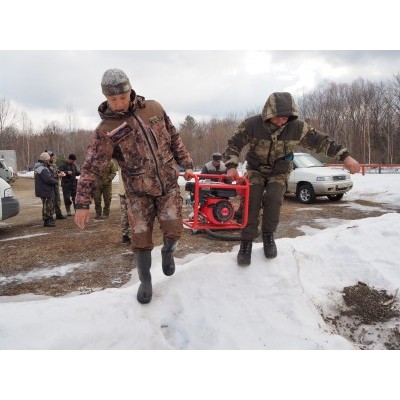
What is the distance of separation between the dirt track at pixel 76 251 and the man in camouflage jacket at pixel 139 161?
1.52 metres

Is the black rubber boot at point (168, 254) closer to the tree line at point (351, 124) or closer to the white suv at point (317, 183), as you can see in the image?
the white suv at point (317, 183)

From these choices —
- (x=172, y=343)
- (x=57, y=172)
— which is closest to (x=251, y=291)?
(x=172, y=343)

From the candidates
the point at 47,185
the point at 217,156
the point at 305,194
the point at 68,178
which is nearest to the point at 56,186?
the point at 47,185

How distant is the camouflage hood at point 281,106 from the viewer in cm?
355

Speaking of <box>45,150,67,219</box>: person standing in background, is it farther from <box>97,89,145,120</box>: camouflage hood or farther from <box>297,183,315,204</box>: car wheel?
<box>297,183,315,204</box>: car wheel

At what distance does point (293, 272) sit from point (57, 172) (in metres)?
8.61

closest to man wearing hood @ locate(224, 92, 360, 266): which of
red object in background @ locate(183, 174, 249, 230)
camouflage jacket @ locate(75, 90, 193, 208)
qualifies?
red object in background @ locate(183, 174, 249, 230)

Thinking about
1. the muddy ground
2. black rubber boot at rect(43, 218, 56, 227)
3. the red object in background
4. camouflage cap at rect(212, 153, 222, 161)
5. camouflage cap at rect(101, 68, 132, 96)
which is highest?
camouflage cap at rect(101, 68, 132, 96)

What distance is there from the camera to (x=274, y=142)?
378cm

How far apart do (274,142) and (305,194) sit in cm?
847

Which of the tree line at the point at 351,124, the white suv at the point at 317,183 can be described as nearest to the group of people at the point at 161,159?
the white suv at the point at 317,183

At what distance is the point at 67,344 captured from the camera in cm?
284

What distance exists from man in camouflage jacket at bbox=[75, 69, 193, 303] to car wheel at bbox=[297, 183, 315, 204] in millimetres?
8976

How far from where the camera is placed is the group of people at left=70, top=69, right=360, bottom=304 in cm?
314
